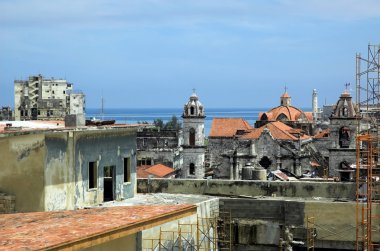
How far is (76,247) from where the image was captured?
12.2 meters

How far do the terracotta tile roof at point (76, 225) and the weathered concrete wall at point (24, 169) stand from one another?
2958 millimetres

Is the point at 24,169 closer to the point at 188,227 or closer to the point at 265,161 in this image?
the point at 188,227

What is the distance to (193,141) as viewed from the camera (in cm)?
6047

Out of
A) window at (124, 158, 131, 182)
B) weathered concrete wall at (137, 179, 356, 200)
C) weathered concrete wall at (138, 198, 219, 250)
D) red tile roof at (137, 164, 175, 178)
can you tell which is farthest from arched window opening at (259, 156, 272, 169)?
weathered concrete wall at (138, 198, 219, 250)

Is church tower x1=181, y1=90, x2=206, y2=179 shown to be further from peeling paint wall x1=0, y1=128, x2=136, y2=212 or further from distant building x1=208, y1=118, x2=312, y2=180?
peeling paint wall x1=0, y1=128, x2=136, y2=212

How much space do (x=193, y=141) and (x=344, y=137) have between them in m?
11.5

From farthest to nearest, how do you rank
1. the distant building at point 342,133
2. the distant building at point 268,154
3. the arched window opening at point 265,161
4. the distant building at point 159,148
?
the distant building at point 159,148
the arched window opening at point 265,161
the distant building at point 342,133
the distant building at point 268,154

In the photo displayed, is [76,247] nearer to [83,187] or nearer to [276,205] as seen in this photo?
[83,187]

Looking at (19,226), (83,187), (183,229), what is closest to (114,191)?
(83,187)

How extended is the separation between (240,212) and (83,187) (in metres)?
4.35

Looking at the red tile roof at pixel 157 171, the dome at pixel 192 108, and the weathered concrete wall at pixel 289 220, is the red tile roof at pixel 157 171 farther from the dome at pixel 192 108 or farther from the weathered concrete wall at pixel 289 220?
the weathered concrete wall at pixel 289 220

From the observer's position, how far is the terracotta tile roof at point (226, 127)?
223 ft

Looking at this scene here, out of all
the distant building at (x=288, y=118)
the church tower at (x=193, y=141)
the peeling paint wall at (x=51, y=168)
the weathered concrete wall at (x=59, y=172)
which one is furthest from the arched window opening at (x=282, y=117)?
the weathered concrete wall at (x=59, y=172)

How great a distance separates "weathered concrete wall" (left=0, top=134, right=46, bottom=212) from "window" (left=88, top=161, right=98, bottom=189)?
219 centimetres
